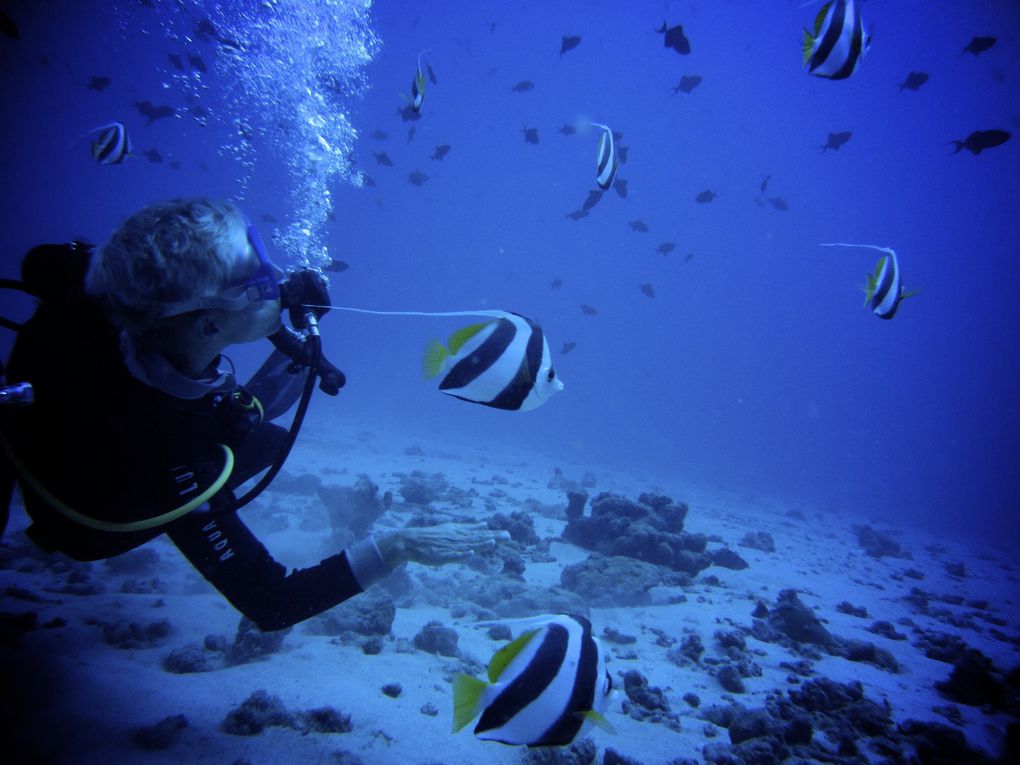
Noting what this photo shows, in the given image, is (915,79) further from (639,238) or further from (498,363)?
(639,238)

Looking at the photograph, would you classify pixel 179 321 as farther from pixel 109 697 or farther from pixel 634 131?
pixel 634 131

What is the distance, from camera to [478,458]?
21.9 metres

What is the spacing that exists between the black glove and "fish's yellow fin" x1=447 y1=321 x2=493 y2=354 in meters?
1.19

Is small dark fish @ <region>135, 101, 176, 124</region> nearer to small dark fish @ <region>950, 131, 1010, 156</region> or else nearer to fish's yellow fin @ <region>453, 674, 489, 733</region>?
fish's yellow fin @ <region>453, 674, 489, 733</region>

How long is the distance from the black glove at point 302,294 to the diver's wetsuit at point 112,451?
0.56 m

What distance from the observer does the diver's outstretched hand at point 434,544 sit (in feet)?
8.20

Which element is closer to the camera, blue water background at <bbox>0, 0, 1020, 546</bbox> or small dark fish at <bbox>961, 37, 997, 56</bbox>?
small dark fish at <bbox>961, 37, 997, 56</bbox>

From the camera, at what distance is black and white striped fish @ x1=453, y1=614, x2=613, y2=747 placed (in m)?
1.57

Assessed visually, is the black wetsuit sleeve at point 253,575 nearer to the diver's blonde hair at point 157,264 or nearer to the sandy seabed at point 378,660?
the sandy seabed at point 378,660

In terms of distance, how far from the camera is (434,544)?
251cm

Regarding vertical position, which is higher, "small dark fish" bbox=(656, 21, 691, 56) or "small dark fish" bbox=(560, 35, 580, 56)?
"small dark fish" bbox=(560, 35, 580, 56)

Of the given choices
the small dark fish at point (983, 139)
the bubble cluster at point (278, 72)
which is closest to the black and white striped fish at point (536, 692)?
the small dark fish at point (983, 139)

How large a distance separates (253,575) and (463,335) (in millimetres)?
1870

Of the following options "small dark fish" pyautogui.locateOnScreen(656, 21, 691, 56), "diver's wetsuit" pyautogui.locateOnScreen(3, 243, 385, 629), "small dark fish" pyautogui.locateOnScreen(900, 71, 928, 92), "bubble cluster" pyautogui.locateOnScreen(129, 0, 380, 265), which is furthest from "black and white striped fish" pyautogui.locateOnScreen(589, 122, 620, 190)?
"bubble cluster" pyautogui.locateOnScreen(129, 0, 380, 265)
